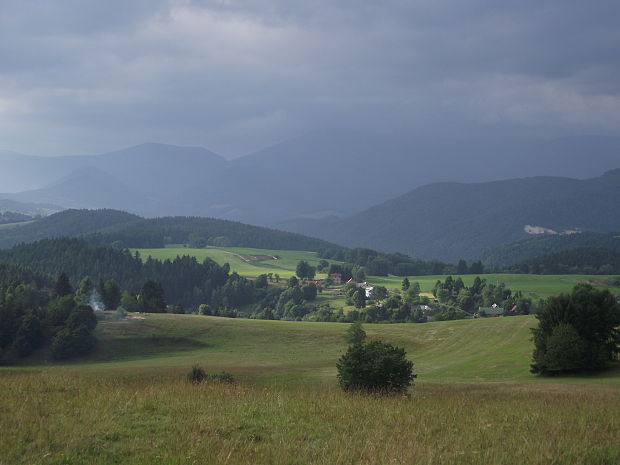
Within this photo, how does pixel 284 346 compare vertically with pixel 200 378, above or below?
below

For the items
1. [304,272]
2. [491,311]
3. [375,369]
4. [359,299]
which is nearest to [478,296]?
[491,311]

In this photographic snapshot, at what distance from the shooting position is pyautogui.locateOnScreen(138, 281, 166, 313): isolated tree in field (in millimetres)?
91625

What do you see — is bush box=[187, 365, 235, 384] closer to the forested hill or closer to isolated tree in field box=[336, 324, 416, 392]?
isolated tree in field box=[336, 324, 416, 392]

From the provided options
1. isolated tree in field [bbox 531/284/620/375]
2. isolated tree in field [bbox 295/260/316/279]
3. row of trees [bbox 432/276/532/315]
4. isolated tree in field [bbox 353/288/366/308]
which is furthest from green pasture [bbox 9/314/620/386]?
isolated tree in field [bbox 295/260/316/279]

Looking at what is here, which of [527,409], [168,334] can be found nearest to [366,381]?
Answer: [527,409]

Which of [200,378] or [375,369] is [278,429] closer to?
[375,369]

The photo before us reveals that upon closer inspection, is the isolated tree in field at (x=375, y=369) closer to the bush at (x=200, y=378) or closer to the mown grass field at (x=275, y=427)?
the bush at (x=200, y=378)

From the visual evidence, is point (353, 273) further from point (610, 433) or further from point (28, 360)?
point (610, 433)

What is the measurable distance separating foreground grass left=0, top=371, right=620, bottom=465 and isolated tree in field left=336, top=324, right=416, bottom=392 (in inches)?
237

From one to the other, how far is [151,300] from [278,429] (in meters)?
86.8

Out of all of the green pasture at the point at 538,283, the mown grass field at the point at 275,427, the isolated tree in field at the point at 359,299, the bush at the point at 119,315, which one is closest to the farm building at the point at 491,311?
the green pasture at the point at 538,283

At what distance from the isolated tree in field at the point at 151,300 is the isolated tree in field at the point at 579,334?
6960cm

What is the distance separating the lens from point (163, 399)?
12164mm

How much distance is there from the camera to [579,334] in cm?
3734
